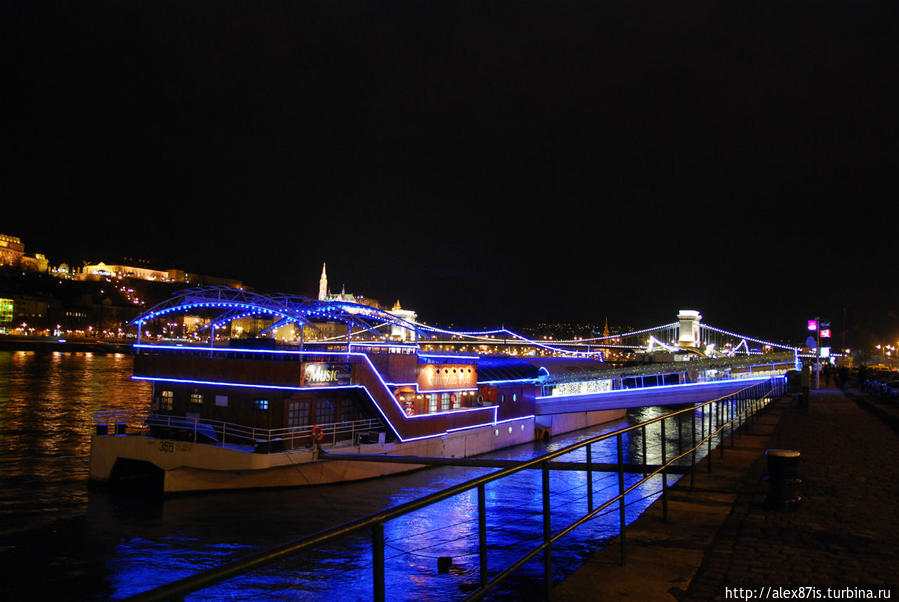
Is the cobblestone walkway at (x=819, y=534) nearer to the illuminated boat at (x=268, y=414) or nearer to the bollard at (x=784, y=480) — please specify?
the bollard at (x=784, y=480)

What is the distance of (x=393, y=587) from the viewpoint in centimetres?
1447

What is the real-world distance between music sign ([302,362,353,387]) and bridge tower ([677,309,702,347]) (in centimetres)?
14724

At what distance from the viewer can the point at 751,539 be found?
8.07 metres

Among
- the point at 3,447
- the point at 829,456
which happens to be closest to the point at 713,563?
the point at 829,456

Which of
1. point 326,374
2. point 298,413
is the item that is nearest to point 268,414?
point 298,413

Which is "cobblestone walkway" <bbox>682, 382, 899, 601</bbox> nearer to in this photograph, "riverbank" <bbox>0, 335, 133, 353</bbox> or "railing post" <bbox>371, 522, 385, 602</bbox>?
"railing post" <bbox>371, 522, 385, 602</bbox>

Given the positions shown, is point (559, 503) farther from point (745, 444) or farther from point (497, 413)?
point (497, 413)

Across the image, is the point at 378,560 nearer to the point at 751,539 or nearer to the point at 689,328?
the point at 751,539

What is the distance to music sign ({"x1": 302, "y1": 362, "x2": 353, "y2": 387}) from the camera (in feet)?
86.1

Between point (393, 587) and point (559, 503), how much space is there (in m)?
10.1

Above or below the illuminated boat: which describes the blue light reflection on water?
below

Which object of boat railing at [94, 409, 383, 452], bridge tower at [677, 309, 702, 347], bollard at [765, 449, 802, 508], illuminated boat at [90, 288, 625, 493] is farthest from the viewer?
bridge tower at [677, 309, 702, 347]

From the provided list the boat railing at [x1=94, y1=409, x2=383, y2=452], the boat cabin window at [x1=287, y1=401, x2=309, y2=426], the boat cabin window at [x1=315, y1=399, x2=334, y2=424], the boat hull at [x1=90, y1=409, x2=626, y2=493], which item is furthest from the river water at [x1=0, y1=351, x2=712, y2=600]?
the boat cabin window at [x1=315, y1=399, x2=334, y2=424]

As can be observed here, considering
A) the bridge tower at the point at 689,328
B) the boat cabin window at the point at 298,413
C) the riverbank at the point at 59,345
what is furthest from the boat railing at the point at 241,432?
the bridge tower at the point at 689,328
